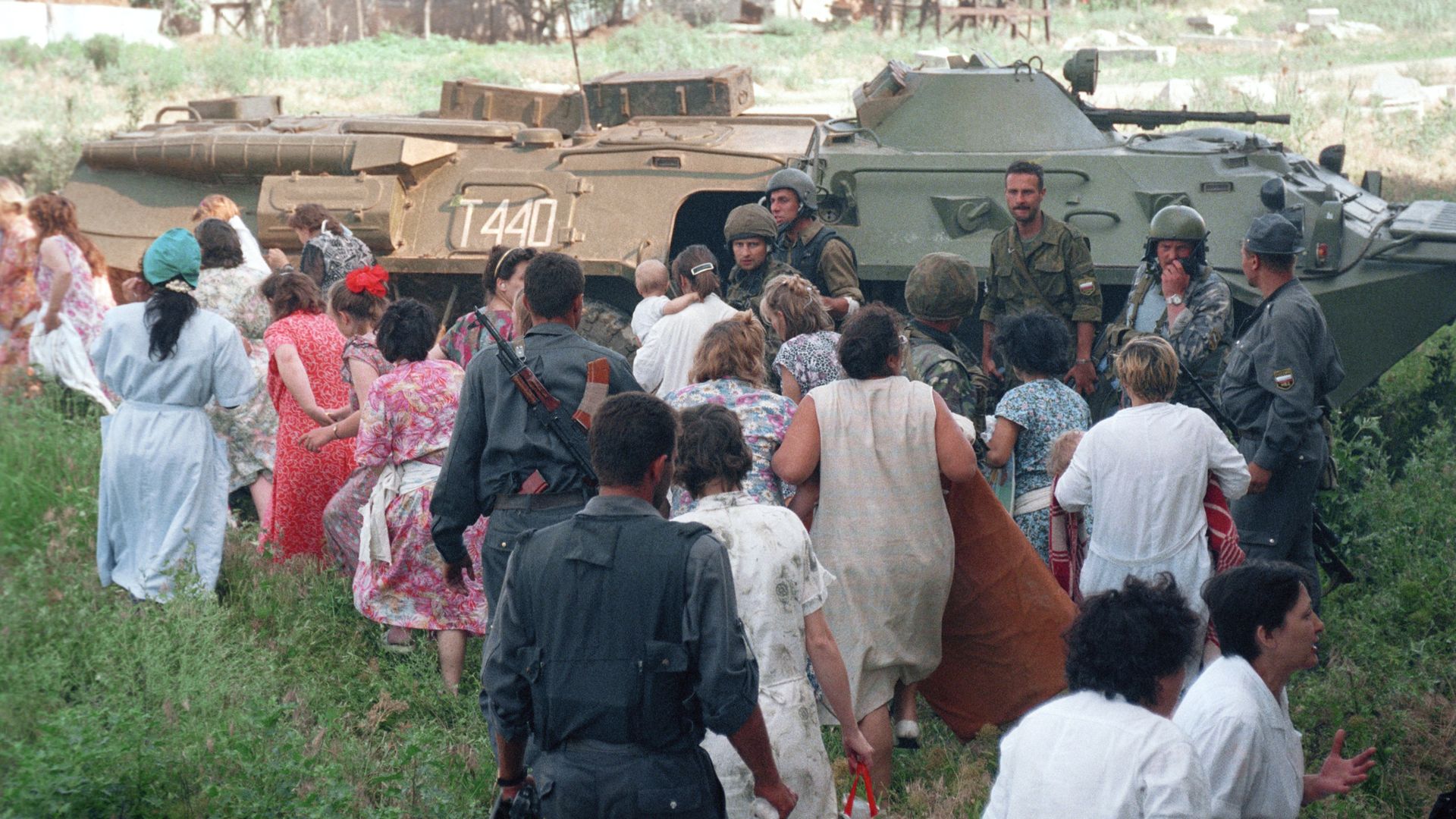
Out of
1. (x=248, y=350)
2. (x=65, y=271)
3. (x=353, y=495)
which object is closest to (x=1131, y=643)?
(x=353, y=495)

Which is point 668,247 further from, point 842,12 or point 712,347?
point 842,12

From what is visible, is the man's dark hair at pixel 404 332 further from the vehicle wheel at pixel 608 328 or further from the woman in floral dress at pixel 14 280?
the woman in floral dress at pixel 14 280

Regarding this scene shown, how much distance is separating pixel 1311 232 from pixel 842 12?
24312 mm

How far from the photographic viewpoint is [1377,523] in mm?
6770

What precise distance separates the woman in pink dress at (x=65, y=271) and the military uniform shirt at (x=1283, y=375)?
5.62 metres

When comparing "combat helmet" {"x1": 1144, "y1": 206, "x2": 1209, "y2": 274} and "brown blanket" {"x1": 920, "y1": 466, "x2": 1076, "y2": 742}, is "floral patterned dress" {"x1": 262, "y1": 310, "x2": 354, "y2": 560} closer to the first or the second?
"brown blanket" {"x1": 920, "y1": 466, "x2": 1076, "y2": 742}

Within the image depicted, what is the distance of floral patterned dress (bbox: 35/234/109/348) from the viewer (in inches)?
303

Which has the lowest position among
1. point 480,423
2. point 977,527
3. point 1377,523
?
point 1377,523

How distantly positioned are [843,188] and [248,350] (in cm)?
316

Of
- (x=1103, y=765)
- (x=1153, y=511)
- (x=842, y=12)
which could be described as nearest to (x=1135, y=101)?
(x=842, y=12)

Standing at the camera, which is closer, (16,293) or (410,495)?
(410,495)

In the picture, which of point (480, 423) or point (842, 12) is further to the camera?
point (842, 12)

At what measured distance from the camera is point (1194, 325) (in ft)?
18.8

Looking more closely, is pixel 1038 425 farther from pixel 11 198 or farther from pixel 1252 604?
pixel 11 198
